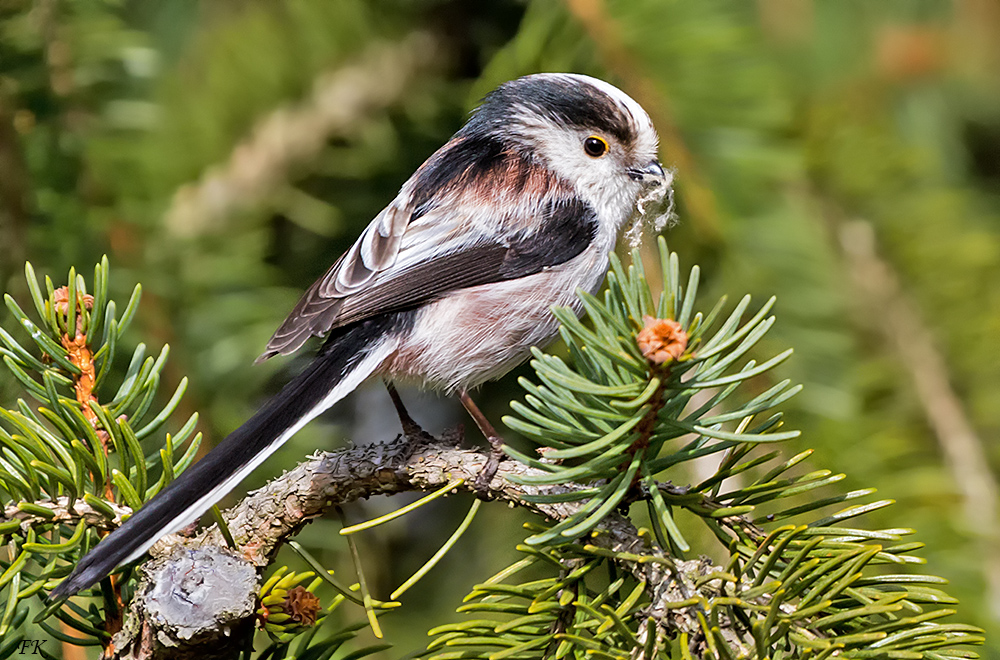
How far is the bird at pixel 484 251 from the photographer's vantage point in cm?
182

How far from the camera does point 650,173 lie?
2.12 metres

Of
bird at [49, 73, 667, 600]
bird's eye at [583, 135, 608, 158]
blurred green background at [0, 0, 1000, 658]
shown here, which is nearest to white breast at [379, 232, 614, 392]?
bird at [49, 73, 667, 600]

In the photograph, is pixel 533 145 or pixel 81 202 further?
pixel 533 145

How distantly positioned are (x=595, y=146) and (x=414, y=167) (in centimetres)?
52

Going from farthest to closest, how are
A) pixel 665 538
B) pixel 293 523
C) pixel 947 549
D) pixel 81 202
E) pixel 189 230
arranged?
pixel 189 230 < pixel 81 202 < pixel 947 549 < pixel 293 523 < pixel 665 538

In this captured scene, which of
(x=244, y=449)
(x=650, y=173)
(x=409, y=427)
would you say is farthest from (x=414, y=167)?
Answer: (x=244, y=449)

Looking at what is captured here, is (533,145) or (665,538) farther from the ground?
(533,145)

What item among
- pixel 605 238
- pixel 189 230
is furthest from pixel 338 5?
pixel 605 238

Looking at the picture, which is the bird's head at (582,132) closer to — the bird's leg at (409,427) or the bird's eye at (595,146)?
the bird's eye at (595,146)

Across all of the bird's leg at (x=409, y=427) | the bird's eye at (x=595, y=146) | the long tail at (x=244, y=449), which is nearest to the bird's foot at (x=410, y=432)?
the bird's leg at (x=409, y=427)

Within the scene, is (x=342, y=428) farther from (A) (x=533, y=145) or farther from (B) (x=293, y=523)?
(B) (x=293, y=523)

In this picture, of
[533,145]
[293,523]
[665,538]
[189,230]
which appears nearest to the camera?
[665,538]

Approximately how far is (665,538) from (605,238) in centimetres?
107

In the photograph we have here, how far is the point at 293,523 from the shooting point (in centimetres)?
132
